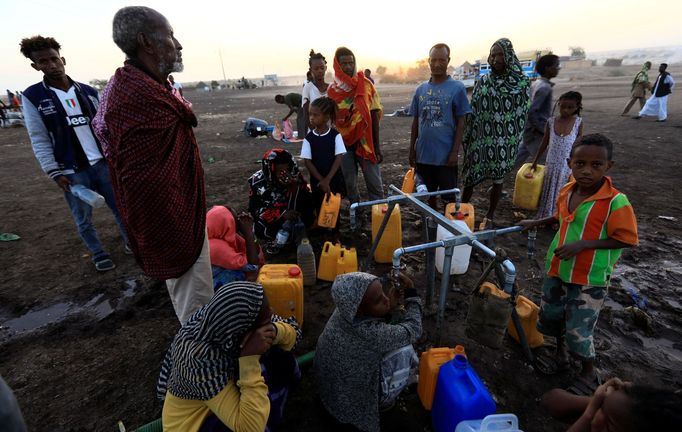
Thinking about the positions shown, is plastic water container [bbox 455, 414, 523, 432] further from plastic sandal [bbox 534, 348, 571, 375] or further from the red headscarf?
the red headscarf

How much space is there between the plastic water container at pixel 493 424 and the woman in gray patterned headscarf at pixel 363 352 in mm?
472

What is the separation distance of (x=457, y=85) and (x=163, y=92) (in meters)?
3.25

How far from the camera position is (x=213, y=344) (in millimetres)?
1640

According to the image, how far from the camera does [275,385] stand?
203 cm

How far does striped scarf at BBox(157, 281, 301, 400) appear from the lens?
159cm

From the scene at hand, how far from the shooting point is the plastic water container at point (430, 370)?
6.93 ft

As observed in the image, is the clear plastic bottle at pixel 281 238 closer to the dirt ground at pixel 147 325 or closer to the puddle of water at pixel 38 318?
the dirt ground at pixel 147 325

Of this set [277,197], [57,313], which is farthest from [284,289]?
[57,313]

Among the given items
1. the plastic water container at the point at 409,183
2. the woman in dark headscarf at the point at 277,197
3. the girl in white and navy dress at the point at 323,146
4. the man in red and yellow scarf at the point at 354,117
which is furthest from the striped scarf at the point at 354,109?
the woman in dark headscarf at the point at 277,197

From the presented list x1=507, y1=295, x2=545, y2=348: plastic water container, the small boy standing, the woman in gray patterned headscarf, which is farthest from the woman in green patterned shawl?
the woman in gray patterned headscarf

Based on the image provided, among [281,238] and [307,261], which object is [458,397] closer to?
[307,261]

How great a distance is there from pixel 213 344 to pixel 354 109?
3.64 metres

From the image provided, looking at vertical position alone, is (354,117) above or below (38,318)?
above

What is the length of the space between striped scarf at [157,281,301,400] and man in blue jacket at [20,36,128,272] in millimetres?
2982
